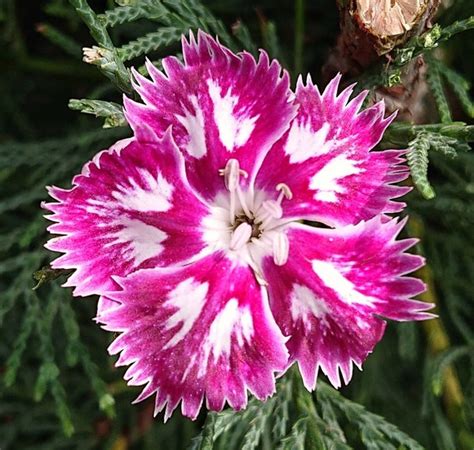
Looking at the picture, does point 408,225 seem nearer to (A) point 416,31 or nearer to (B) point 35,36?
(A) point 416,31

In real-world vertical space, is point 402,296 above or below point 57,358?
above

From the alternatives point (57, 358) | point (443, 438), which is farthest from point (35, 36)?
point (443, 438)

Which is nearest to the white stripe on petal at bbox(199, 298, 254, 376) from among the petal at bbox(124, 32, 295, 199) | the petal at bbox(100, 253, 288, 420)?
the petal at bbox(100, 253, 288, 420)

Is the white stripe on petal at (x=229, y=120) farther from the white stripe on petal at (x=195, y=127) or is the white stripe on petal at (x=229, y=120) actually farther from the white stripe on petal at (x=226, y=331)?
the white stripe on petal at (x=226, y=331)

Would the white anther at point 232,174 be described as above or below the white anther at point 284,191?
below

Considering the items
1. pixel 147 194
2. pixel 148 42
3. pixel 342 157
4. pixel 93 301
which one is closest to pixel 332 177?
pixel 342 157

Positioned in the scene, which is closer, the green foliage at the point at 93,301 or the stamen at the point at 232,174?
the stamen at the point at 232,174

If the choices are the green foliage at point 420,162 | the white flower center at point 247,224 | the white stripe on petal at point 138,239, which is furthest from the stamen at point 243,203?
the green foliage at point 420,162
